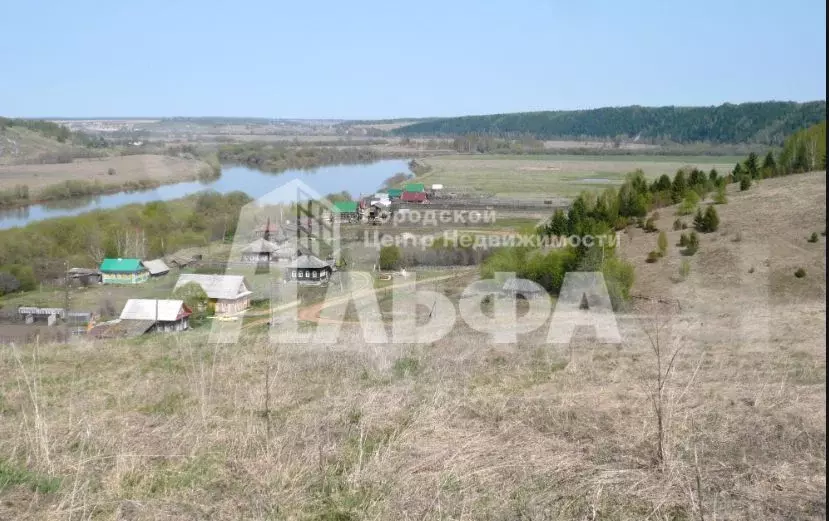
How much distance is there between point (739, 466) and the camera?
2.91 meters

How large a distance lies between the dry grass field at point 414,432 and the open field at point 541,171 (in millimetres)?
27192

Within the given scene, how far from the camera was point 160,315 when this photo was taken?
39.6ft

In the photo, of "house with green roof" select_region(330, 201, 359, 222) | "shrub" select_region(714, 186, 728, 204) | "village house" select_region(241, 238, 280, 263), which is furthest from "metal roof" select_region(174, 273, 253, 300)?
"house with green roof" select_region(330, 201, 359, 222)

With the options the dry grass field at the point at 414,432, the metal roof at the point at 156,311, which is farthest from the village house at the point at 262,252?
the dry grass field at the point at 414,432

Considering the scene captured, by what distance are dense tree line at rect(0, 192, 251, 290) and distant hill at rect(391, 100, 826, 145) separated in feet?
92.7

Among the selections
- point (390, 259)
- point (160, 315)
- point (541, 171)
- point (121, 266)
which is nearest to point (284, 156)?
point (541, 171)

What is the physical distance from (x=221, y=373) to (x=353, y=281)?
1274 cm

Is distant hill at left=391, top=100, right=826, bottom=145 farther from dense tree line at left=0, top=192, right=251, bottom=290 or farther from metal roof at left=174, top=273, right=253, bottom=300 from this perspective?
metal roof at left=174, top=273, right=253, bottom=300

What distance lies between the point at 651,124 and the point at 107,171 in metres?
48.4

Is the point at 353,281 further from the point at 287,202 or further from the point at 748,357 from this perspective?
the point at 748,357

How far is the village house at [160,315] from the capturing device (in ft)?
38.8

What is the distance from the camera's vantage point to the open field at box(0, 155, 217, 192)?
100.0 feet

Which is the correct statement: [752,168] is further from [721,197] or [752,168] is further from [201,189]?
[201,189]

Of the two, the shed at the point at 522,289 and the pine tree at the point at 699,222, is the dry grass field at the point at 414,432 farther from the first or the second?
the pine tree at the point at 699,222
